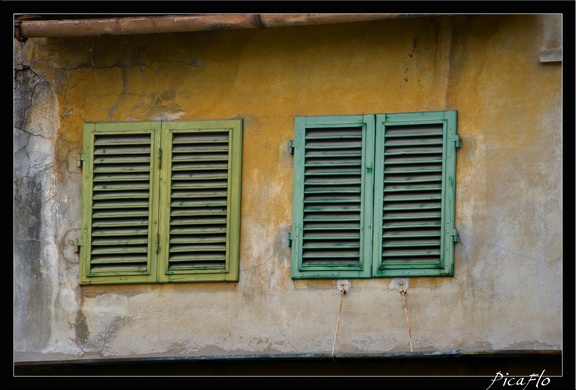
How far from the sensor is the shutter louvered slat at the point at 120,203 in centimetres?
1622

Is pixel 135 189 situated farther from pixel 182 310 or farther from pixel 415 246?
pixel 415 246

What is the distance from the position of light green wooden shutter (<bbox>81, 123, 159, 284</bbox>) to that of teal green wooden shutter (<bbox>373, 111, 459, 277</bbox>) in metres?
1.79

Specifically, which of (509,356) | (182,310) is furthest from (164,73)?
(509,356)

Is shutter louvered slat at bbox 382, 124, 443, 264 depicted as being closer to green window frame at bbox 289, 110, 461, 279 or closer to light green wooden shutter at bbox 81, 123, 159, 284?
green window frame at bbox 289, 110, 461, 279

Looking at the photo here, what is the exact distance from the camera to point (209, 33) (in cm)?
1641

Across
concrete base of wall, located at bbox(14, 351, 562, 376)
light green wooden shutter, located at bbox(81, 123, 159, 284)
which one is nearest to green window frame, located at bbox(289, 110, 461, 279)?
concrete base of wall, located at bbox(14, 351, 562, 376)

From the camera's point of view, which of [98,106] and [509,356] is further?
[98,106]

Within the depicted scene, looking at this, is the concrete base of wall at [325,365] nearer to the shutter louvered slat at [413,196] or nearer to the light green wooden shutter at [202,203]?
the light green wooden shutter at [202,203]

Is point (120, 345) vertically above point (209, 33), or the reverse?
point (209, 33)

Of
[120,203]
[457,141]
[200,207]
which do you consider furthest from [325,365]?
[120,203]

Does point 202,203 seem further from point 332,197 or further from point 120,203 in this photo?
point 332,197

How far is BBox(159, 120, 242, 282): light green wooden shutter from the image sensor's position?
1608cm

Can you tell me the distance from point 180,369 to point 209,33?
263 cm

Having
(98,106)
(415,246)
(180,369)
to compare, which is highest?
(98,106)
